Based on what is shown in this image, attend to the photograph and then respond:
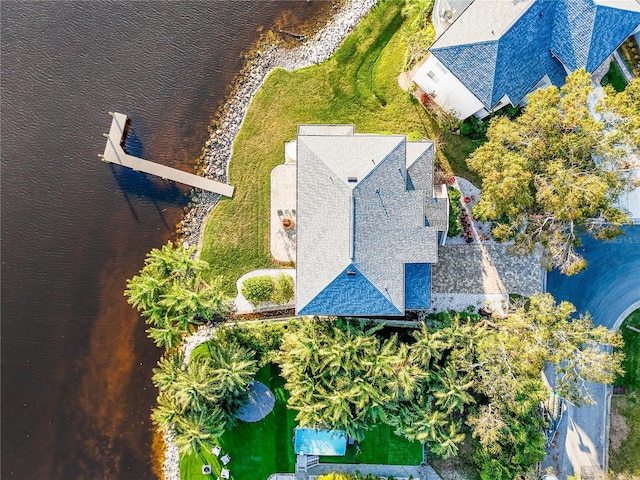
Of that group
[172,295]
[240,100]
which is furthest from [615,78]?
[172,295]

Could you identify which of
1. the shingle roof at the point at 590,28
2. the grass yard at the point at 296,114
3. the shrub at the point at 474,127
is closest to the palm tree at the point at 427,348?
the grass yard at the point at 296,114

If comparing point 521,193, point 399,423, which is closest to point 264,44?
point 521,193

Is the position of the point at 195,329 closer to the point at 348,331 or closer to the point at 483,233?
the point at 348,331

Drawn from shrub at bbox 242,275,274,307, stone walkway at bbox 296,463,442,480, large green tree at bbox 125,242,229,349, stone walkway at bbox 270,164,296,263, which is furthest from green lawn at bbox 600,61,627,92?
large green tree at bbox 125,242,229,349

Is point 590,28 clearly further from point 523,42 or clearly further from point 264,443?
point 264,443

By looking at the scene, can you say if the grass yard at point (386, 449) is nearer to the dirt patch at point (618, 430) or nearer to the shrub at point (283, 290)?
the shrub at point (283, 290)

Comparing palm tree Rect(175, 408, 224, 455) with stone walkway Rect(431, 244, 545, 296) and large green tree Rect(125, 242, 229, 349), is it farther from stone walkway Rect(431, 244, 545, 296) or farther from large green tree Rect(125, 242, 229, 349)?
stone walkway Rect(431, 244, 545, 296)
